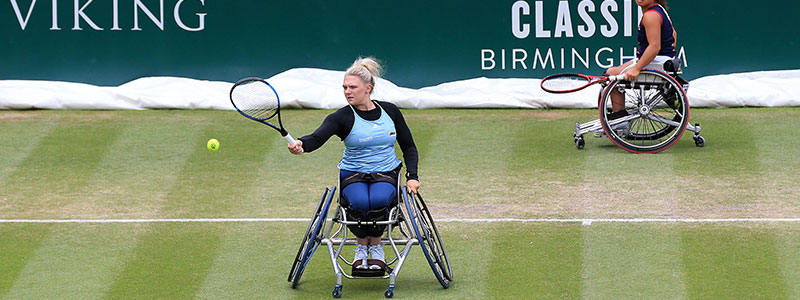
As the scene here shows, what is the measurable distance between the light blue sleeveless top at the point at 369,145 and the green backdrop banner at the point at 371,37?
22.6 ft

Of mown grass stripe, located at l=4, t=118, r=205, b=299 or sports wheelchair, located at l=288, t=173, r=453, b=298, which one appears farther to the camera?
mown grass stripe, located at l=4, t=118, r=205, b=299

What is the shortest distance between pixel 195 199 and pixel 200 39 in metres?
4.72

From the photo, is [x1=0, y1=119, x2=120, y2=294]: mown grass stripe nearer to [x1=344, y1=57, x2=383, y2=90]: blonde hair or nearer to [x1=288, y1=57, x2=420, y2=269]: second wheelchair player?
[x1=288, y1=57, x2=420, y2=269]: second wheelchair player

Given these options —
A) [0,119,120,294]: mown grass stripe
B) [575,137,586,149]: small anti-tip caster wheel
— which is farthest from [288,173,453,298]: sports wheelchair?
[575,137,586,149]: small anti-tip caster wheel

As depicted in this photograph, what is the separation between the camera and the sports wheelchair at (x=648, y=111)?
974 cm

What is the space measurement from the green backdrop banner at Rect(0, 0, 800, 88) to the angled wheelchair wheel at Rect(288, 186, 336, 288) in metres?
6.91

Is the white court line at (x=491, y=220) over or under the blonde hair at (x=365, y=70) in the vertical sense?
under

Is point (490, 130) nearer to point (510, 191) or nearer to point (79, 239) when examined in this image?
point (510, 191)

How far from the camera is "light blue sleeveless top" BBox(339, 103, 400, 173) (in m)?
6.05

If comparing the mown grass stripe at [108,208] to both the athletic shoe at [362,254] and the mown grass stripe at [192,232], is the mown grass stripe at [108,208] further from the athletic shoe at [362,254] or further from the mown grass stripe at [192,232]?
the athletic shoe at [362,254]

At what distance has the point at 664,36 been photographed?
9.70 metres

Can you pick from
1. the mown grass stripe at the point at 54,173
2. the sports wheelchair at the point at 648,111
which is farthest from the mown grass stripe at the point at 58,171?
the sports wheelchair at the point at 648,111

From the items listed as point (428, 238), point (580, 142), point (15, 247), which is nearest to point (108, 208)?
point (15, 247)

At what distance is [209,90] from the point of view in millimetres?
12727
